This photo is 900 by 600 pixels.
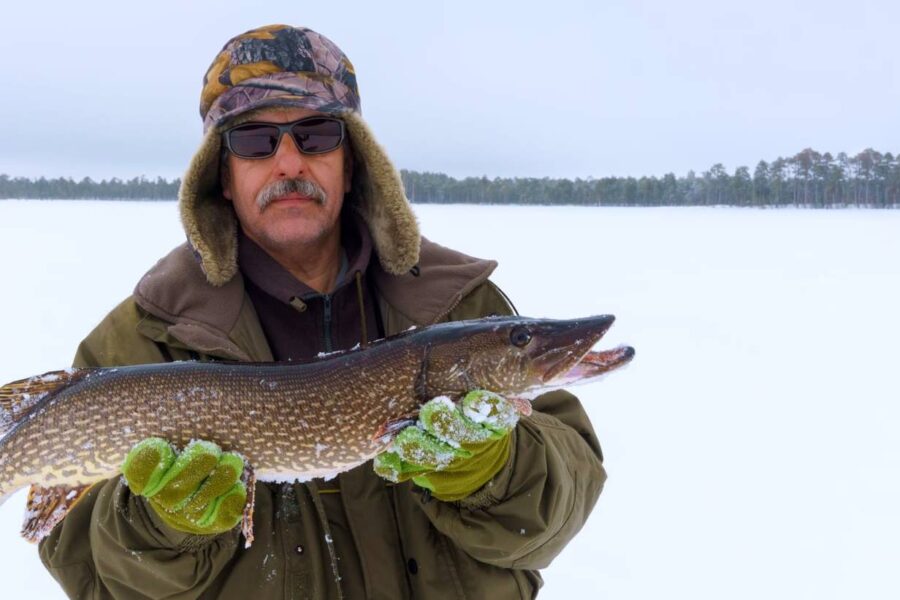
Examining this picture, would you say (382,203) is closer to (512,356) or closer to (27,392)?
(512,356)

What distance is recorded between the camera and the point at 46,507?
76.9 inches

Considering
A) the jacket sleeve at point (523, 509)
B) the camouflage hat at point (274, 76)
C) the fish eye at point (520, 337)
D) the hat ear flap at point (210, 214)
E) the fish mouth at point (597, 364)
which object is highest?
the camouflage hat at point (274, 76)

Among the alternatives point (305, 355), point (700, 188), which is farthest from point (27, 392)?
point (700, 188)

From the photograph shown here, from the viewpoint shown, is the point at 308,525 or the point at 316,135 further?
the point at 316,135

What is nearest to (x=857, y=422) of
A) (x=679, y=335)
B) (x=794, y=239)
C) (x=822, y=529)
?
(x=822, y=529)

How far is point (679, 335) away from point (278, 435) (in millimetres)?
5928

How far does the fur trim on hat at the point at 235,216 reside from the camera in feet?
7.94

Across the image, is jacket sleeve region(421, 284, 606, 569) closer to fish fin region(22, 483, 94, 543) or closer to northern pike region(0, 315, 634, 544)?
northern pike region(0, 315, 634, 544)

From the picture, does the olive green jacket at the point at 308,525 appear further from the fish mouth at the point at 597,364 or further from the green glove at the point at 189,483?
the fish mouth at the point at 597,364

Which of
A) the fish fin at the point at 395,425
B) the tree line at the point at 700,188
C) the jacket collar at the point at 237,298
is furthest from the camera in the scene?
the tree line at the point at 700,188

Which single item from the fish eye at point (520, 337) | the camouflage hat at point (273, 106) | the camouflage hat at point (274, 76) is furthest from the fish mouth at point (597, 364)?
the camouflage hat at point (274, 76)

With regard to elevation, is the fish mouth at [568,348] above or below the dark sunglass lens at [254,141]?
below

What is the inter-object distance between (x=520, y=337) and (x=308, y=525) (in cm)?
91

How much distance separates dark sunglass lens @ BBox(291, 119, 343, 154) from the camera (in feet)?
8.18
